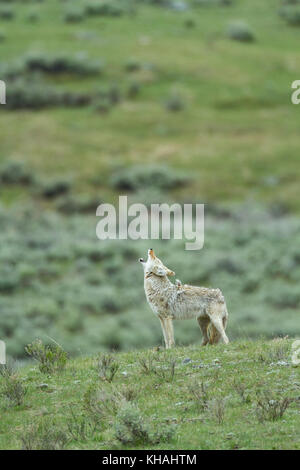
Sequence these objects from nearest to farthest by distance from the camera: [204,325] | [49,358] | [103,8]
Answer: [49,358]
[204,325]
[103,8]

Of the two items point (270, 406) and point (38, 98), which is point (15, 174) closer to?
point (38, 98)

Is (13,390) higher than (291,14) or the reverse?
the reverse

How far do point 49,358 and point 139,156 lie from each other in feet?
153

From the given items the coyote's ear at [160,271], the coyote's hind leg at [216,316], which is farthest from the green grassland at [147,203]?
the coyote's ear at [160,271]

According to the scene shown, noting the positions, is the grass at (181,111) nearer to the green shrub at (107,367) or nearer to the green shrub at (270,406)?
the green shrub at (107,367)

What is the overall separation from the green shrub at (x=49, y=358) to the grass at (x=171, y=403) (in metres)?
0.17

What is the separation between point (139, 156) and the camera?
5950 cm

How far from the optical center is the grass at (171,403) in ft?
32.4

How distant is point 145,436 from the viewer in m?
9.93

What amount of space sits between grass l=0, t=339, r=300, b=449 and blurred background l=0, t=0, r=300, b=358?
13664mm

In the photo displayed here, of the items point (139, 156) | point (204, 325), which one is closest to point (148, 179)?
point (139, 156)

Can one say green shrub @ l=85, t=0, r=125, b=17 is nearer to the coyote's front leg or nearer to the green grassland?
the green grassland

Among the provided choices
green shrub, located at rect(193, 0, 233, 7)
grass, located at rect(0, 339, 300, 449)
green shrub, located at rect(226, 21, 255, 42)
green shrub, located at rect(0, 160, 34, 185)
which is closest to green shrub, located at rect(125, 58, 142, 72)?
green shrub, located at rect(226, 21, 255, 42)

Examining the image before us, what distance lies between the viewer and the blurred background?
117 ft
